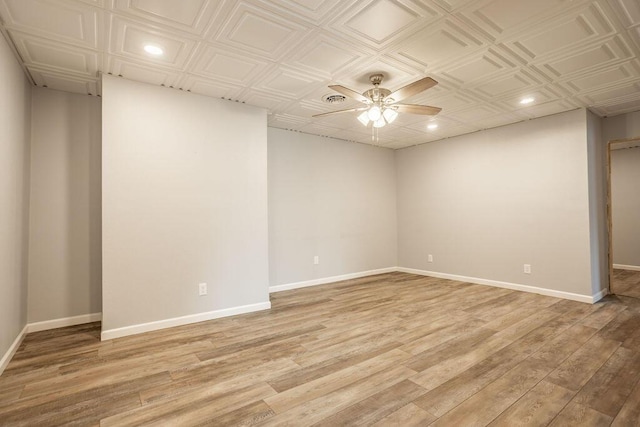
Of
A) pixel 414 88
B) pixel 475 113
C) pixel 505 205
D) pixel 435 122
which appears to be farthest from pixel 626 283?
pixel 414 88

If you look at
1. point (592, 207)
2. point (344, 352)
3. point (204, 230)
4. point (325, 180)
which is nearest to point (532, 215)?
point (592, 207)

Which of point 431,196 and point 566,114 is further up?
point 566,114

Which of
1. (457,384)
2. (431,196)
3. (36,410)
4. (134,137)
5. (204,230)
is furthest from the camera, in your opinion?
(431,196)

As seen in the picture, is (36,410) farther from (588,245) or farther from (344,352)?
(588,245)

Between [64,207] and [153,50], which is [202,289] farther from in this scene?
[153,50]

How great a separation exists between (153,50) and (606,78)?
4525 mm

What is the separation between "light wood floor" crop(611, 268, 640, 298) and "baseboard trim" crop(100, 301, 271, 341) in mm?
5283

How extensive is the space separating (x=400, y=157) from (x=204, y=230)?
15.0ft

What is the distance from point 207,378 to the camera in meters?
2.32

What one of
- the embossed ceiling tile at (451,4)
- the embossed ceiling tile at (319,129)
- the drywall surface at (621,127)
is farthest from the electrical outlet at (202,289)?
the drywall surface at (621,127)

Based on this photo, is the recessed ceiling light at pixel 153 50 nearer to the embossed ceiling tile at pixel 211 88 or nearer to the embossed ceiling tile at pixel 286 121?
the embossed ceiling tile at pixel 211 88

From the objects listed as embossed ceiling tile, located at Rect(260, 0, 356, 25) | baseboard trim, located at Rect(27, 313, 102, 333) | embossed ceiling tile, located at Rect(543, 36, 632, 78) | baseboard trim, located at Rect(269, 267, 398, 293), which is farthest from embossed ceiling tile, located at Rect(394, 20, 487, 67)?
baseboard trim, located at Rect(27, 313, 102, 333)

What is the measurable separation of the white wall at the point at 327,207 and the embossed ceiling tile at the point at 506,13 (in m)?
3.37

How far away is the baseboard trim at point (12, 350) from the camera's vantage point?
2458mm
